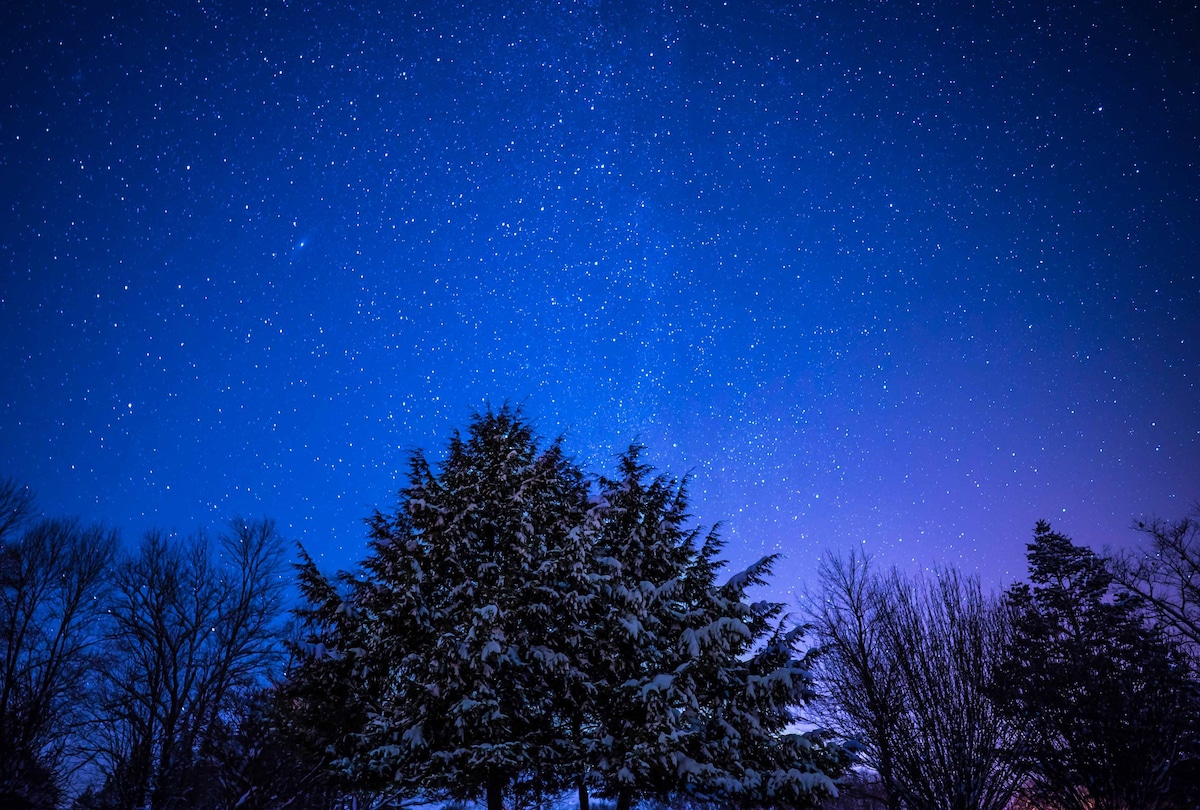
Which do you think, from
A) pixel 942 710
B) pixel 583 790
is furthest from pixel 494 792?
pixel 942 710

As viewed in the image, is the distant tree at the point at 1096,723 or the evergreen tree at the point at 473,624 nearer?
the distant tree at the point at 1096,723

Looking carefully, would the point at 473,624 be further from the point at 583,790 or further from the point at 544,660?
the point at 583,790

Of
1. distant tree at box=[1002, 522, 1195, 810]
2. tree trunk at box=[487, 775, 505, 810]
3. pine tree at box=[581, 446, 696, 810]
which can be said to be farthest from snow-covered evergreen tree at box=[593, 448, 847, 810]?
distant tree at box=[1002, 522, 1195, 810]

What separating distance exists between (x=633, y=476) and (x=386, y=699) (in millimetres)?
10720

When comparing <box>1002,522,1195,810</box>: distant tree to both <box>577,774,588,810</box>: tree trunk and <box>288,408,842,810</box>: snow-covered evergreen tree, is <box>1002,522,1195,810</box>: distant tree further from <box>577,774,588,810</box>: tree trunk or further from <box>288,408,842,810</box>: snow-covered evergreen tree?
<box>577,774,588,810</box>: tree trunk

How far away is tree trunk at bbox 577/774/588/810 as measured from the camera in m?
18.0

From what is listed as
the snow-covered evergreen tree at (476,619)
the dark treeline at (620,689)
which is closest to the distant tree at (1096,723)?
the dark treeline at (620,689)

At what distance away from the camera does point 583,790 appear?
18938 mm

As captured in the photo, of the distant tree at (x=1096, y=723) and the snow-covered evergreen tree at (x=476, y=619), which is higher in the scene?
the snow-covered evergreen tree at (x=476, y=619)

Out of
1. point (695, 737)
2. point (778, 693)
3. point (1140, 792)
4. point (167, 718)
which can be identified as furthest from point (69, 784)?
point (1140, 792)

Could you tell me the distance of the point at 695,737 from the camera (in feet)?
58.3

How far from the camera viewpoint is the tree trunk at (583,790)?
1802 centimetres

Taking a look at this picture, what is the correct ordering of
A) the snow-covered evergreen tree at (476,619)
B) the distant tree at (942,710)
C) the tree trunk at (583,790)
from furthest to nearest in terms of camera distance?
the tree trunk at (583,790)
the snow-covered evergreen tree at (476,619)
the distant tree at (942,710)

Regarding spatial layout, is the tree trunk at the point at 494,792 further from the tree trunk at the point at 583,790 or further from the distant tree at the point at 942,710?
the distant tree at the point at 942,710
